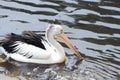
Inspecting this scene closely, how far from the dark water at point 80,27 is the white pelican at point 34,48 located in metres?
0.18

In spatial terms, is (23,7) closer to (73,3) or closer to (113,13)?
(73,3)

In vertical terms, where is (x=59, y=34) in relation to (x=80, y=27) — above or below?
above

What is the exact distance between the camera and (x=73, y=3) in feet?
46.0

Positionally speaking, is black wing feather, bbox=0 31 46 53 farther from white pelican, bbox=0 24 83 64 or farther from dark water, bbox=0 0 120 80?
dark water, bbox=0 0 120 80

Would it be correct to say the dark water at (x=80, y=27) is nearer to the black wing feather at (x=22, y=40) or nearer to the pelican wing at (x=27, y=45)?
the pelican wing at (x=27, y=45)

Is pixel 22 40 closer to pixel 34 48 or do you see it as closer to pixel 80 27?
pixel 34 48

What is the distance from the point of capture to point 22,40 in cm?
1045

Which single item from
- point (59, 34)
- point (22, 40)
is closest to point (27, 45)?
point (22, 40)

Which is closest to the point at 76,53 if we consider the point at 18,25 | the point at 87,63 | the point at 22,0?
the point at 87,63

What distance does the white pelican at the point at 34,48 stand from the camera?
10.4 meters

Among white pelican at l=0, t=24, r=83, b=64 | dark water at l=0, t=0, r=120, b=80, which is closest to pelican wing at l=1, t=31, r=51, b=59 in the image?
white pelican at l=0, t=24, r=83, b=64

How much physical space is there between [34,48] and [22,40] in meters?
0.33

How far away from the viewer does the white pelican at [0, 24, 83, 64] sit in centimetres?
1040

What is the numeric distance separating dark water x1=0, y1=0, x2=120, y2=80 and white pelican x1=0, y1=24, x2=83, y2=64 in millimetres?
181
